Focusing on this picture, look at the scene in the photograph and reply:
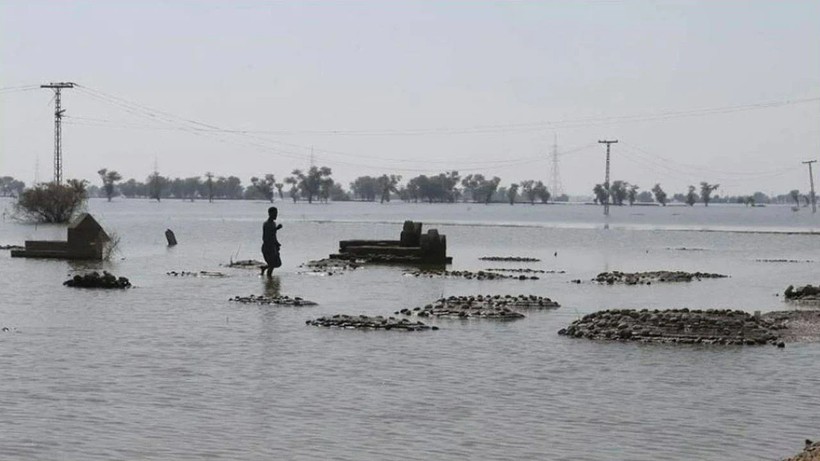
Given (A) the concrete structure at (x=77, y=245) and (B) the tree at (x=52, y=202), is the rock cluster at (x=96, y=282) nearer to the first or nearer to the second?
(A) the concrete structure at (x=77, y=245)

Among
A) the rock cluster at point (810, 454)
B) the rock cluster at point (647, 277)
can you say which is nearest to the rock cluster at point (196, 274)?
the rock cluster at point (647, 277)

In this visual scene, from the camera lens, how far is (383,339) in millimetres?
21984

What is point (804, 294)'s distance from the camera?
32531 millimetres

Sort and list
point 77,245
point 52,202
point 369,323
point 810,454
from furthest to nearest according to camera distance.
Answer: point 52,202, point 77,245, point 369,323, point 810,454

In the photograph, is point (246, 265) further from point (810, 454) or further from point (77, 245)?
point (810, 454)

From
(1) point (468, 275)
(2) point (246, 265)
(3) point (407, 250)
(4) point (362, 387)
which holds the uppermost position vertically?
(3) point (407, 250)

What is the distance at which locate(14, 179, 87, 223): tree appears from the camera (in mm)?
95438

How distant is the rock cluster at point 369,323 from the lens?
23.6m

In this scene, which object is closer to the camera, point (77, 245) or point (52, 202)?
point (77, 245)

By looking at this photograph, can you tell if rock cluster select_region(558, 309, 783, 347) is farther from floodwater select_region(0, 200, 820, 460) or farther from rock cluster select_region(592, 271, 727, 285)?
rock cluster select_region(592, 271, 727, 285)

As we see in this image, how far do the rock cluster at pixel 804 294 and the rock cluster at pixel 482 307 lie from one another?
7.01m

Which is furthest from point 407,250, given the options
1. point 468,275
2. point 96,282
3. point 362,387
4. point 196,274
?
point 362,387

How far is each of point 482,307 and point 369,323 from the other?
4.13 metres

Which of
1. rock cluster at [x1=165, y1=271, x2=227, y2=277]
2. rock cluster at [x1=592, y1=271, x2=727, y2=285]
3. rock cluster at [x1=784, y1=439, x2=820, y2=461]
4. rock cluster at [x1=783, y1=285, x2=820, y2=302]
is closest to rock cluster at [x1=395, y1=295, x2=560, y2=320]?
rock cluster at [x1=783, y1=285, x2=820, y2=302]
